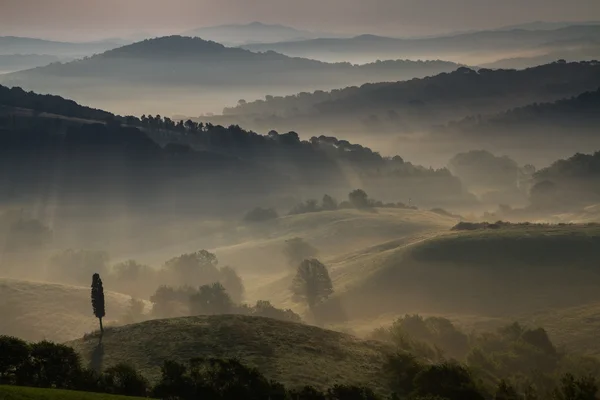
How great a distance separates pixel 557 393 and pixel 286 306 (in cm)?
11582

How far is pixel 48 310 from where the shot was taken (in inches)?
5408

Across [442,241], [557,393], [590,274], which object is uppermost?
[442,241]

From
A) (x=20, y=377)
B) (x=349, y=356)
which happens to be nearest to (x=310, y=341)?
(x=349, y=356)

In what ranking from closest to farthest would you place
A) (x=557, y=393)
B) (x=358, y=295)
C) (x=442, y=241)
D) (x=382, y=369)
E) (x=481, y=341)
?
(x=557, y=393) → (x=382, y=369) → (x=481, y=341) → (x=358, y=295) → (x=442, y=241)

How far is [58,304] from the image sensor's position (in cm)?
14175

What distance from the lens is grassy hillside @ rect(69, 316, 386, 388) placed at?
5928 centimetres

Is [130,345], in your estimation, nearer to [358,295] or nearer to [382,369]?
[382,369]

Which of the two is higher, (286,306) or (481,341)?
(286,306)

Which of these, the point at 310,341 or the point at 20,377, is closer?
the point at 20,377

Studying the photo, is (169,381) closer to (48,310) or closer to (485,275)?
(48,310)

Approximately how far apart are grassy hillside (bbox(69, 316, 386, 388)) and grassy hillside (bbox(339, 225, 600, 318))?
72728 mm

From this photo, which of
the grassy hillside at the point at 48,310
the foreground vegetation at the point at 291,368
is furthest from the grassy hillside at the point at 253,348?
the grassy hillside at the point at 48,310

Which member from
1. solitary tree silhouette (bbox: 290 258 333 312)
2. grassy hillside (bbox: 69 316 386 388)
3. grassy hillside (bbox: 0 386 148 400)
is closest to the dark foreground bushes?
grassy hillside (bbox: 69 316 386 388)

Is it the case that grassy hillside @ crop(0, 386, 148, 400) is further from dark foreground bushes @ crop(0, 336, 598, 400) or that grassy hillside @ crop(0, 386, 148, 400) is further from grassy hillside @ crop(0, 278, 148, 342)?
grassy hillside @ crop(0, 278, 148, 342)
